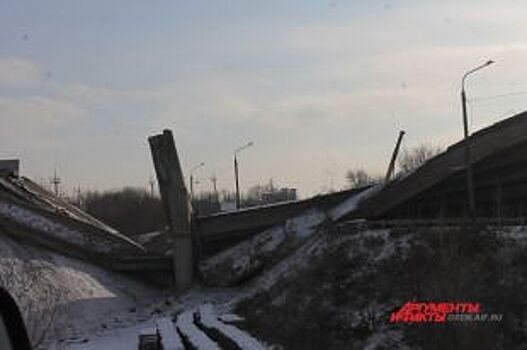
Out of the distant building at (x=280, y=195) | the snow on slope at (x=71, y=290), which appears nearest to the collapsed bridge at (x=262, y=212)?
the snow on slope at (x=71, y=290)

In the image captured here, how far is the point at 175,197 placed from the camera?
5384 cm

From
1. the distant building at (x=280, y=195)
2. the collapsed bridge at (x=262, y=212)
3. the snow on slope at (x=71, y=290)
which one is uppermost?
the distant building at (x=280, y=195)

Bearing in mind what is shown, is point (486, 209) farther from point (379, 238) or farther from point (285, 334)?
point (285, 334)

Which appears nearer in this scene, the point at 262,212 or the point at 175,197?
the point at 175,197

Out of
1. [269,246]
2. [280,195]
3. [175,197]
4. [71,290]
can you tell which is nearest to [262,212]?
[269,246]

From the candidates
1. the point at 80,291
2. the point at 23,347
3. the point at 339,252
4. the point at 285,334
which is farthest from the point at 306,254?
the point at 23,347

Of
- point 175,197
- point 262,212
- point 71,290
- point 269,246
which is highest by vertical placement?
point 175,197

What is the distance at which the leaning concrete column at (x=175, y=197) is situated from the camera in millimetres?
53500

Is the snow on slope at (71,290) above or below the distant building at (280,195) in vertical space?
below

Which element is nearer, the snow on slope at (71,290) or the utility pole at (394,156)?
the snow on slope at (71,290)

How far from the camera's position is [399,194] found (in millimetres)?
55344

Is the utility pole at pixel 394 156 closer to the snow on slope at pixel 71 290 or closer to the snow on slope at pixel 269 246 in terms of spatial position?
the snow on slope at pixel 269 246

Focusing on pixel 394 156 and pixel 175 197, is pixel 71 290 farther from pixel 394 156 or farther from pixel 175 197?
pixel 394 156

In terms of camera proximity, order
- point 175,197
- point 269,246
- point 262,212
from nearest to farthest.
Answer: point 269,246 → point 175,197 → point 262,212
